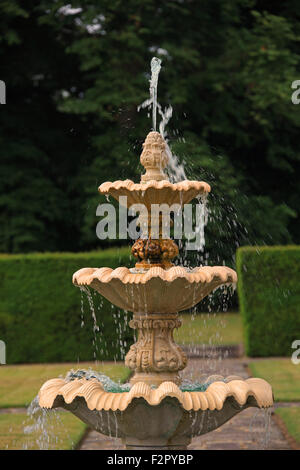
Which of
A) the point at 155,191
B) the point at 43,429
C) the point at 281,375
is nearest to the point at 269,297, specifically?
the point at 281,375

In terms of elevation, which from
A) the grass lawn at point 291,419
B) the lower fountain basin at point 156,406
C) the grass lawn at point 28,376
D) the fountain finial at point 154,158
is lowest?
the grass lawn at point 291,419

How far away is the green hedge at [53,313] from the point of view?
12586 mm

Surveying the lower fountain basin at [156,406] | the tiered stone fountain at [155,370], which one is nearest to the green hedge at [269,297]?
the tiered stone fountain at [155,370]

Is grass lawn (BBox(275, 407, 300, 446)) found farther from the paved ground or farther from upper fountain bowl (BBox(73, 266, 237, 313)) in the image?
upper fountain bowl (BBox(73, 266, 237, 313))

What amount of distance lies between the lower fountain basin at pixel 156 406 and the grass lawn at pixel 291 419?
7.38 feet

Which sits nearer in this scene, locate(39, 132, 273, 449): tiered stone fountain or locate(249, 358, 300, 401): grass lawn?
locate(39, 132, 273, 449): tiered stone fountain

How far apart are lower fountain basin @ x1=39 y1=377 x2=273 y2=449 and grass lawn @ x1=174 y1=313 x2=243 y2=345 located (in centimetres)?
988

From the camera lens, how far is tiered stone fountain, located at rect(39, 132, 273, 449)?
4832mm

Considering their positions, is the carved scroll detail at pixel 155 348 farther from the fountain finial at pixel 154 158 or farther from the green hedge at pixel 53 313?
the green hedge at pixel 53 313

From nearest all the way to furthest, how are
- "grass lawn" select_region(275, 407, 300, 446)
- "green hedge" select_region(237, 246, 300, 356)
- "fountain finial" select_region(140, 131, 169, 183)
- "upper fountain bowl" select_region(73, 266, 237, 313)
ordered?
"upper fountain bowl" select_region(73, 266, 237, 313) < "fountain finial" select_region(140, 131, 169, 183) < "grass lawn" select_region(275, 407, 300, 446) < "green hedge" select_region(237, 246, 300, 356)

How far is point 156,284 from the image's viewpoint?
16.4ft

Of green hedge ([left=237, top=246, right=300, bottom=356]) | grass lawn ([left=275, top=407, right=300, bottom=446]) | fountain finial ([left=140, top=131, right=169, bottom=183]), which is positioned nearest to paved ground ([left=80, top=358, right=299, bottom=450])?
grass lawn ([left=275, top=407, right=300, bottom=446])

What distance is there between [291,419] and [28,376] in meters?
4.92

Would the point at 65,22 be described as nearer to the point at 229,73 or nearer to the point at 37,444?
the point at 229,73
